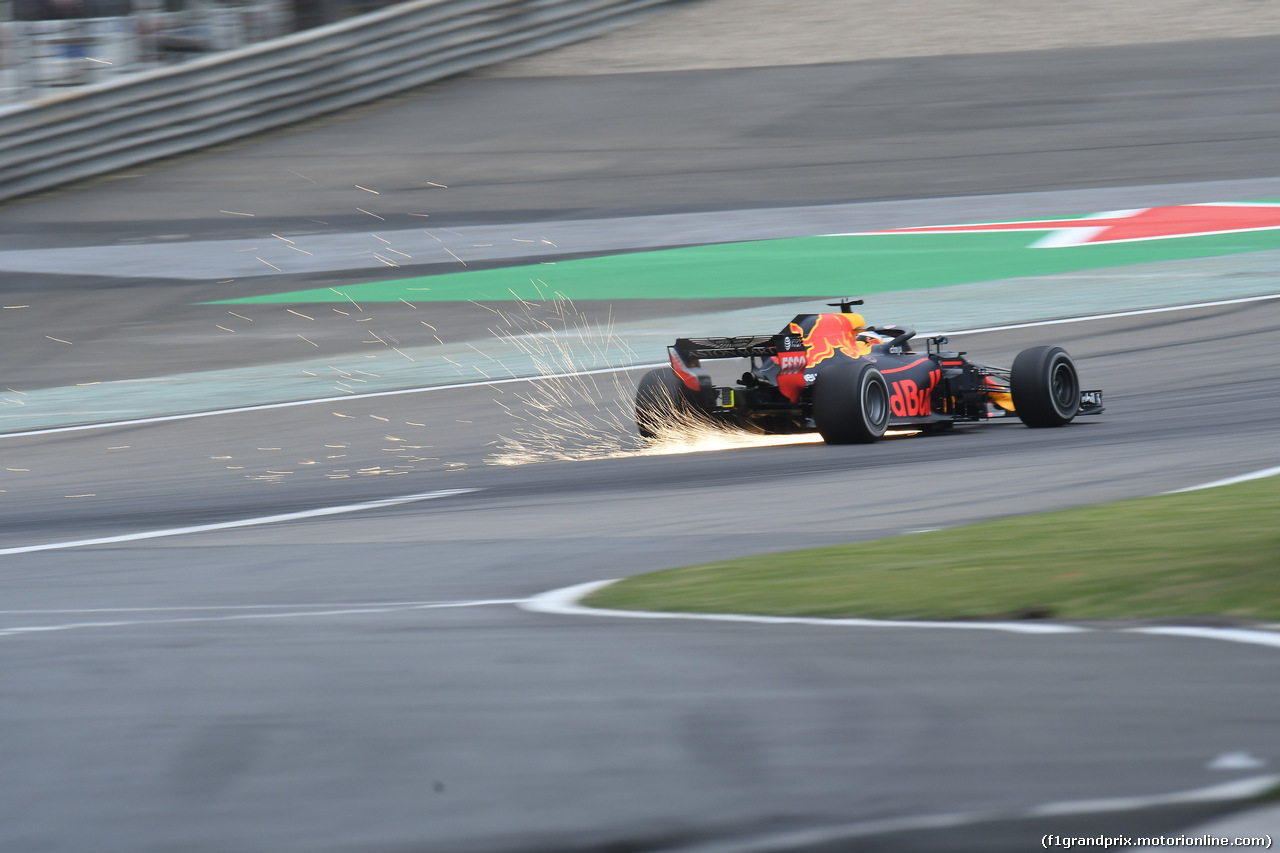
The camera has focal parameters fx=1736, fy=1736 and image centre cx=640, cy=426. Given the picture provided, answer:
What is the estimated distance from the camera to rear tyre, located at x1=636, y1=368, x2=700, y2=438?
1191 centimetres

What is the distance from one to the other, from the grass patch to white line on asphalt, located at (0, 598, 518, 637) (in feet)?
1.47

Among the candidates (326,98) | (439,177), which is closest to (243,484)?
(439,177)

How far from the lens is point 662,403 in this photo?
12.0 m

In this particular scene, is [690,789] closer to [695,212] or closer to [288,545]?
[288,545]

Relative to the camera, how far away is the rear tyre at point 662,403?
11906 millimetres

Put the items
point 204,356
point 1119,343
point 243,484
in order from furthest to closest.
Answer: point 204,356, point 1119,343, point 243,484

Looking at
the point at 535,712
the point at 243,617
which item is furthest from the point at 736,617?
the point at 243,617

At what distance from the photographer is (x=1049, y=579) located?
4969mm

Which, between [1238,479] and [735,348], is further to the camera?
[735,348]

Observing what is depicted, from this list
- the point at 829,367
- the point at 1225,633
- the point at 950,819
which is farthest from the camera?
the point at 829,367

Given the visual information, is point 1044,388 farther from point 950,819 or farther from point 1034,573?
point 950,819

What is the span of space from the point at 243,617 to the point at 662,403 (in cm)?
658

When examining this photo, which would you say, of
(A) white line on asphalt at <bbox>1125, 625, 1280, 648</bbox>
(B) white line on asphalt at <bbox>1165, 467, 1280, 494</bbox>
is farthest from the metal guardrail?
(A) white line on asphalt at <bbox>1125, 625, 1280, 648</bbox>

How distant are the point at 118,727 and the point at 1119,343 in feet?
41.3
